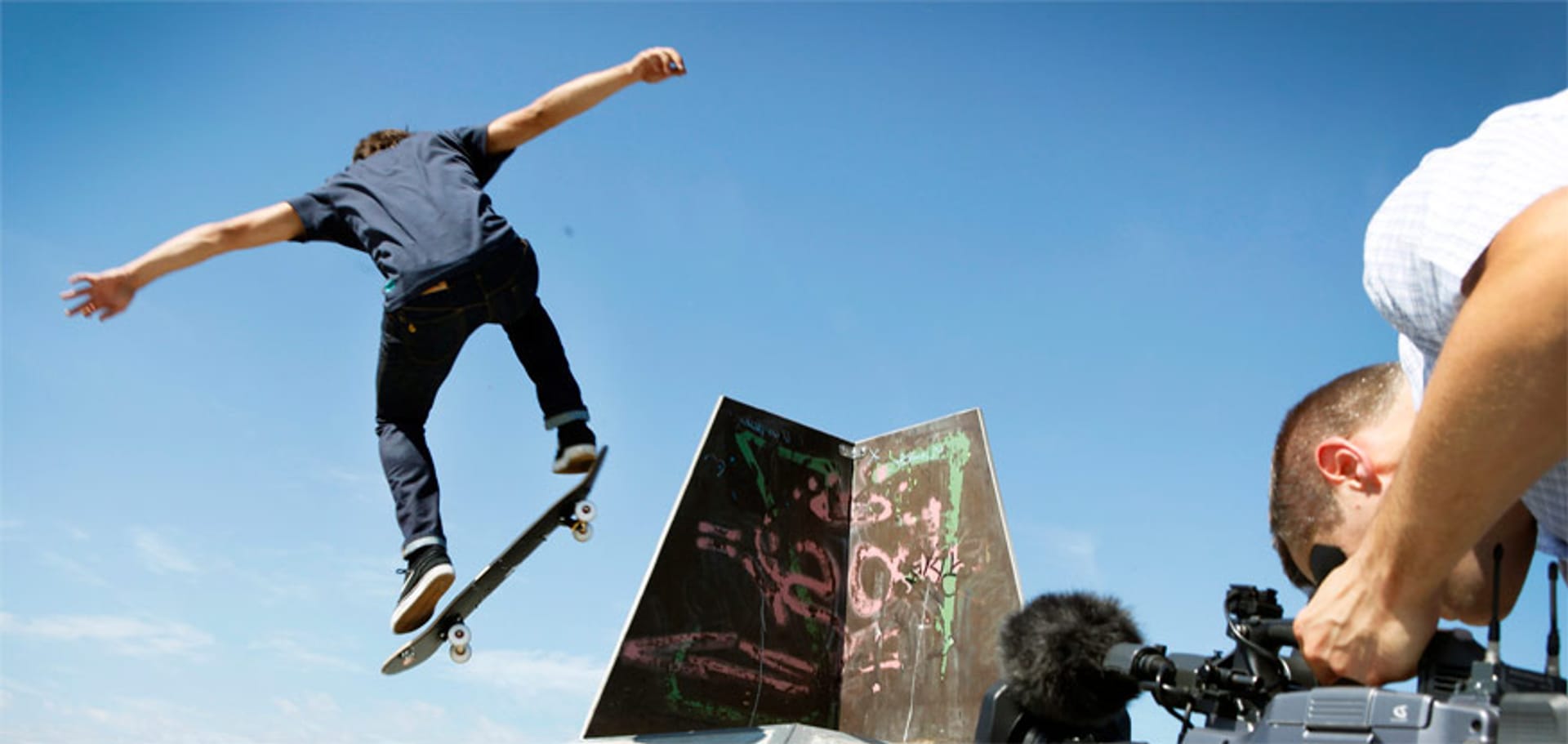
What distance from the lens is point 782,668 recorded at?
6.46 metres

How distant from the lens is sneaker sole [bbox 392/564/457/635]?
3754 millimetres

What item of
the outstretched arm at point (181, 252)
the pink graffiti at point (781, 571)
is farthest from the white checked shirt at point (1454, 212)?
the pink graffiti at point (781, 571)

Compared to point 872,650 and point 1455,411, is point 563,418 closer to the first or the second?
point 872,650

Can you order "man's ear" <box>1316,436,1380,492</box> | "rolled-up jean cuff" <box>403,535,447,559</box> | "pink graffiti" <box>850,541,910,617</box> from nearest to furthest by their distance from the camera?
"man's ear" <box>1316,436,1380,492</box> < "rolled-up jean cuff" <box>403,535,447,559</box> < "pink graffiti" <box>850,541,910,617</box>

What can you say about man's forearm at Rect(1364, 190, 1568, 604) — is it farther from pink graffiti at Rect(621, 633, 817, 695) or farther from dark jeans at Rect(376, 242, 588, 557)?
pink graffiti at Rect(621, 633, 817, 695)

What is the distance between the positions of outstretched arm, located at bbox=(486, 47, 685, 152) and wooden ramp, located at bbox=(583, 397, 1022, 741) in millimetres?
2625

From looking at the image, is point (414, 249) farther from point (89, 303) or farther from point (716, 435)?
point (716, 435)

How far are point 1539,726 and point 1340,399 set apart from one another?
598 millimetres

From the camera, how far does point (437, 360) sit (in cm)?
393

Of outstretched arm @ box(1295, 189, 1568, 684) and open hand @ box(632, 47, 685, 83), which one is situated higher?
open hand @ box(632, 47, 685, 83)

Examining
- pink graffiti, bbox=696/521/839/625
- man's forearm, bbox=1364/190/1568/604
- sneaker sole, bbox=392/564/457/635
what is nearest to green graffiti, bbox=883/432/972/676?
pink graffiti, bbox=696/521/839/625

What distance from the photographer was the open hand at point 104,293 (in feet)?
12.3

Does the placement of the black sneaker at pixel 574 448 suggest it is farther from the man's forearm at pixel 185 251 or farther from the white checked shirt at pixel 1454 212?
the white checked shirt at pixel 1454 212

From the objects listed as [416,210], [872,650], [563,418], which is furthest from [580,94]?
[872,650]
